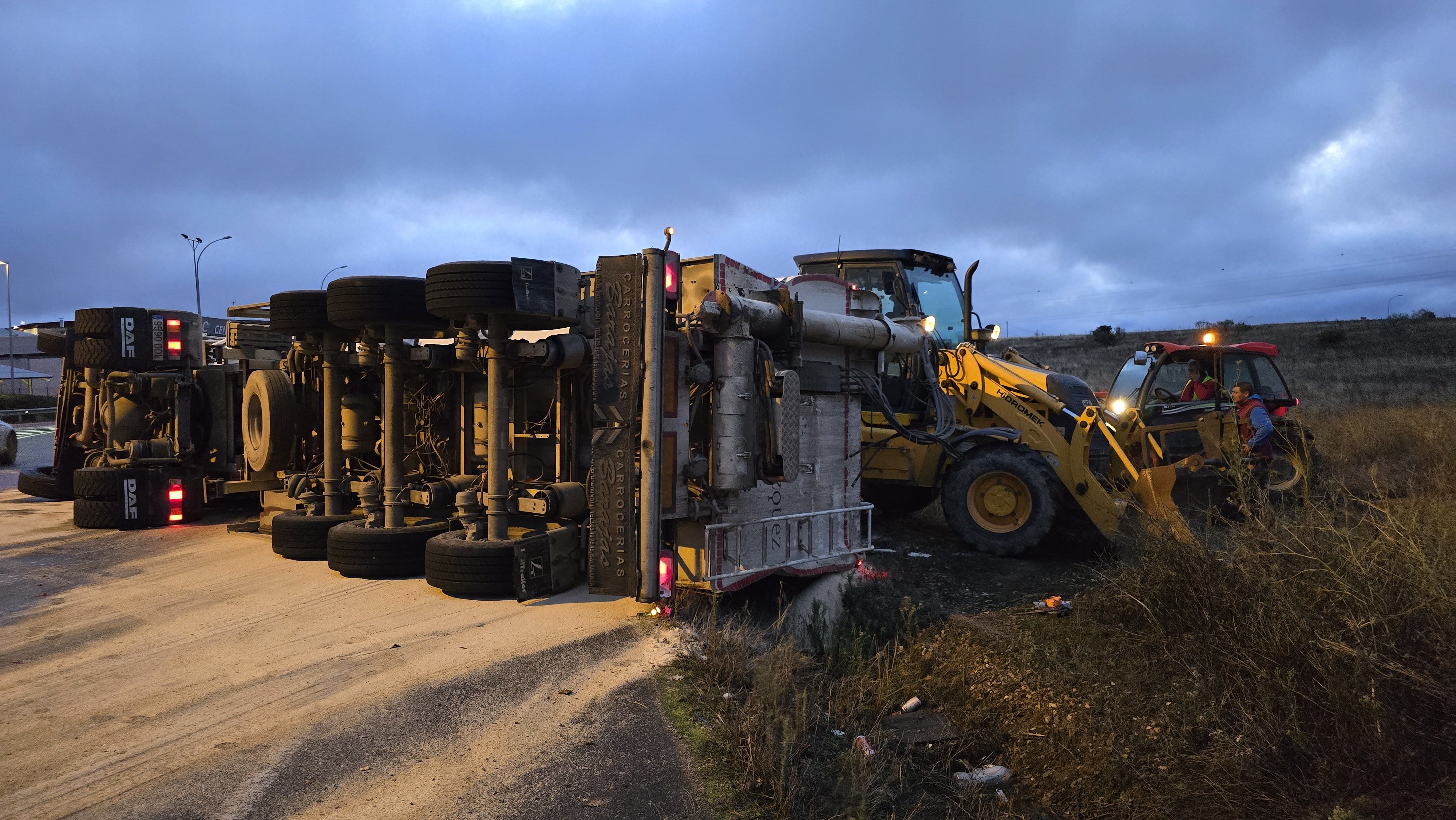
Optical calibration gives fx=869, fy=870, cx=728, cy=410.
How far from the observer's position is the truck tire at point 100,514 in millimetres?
9617

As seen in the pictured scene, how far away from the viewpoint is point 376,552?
23.4 feet

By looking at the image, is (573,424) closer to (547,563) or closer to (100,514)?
(547,563)

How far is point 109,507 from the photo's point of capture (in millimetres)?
9609

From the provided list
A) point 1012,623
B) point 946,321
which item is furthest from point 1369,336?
point 1012,623

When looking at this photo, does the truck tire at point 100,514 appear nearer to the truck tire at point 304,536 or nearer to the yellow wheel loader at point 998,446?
the truck tire at point 304,536

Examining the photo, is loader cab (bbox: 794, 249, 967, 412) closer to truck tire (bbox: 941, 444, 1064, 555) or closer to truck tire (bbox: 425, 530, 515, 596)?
truck tire (bbox: 941, 444, 1064, 555)

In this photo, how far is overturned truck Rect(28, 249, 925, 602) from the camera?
5.92 m

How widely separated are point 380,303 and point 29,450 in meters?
20.4

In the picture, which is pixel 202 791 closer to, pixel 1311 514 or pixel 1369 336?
pixel 1311 514

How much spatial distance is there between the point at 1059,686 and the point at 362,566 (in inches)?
212

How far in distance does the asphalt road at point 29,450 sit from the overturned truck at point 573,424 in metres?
8.95

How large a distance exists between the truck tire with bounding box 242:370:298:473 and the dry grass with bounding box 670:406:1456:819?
5.50m

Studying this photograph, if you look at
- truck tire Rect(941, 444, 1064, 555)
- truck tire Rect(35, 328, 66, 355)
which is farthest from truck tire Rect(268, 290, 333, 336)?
truck tire Rect(941, 444, 1064, 555)

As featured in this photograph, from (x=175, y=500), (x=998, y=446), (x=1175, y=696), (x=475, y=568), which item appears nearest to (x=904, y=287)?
(x=998, y=446)
